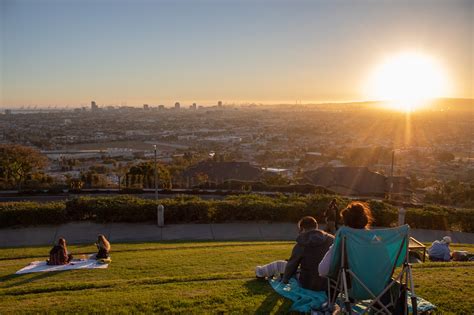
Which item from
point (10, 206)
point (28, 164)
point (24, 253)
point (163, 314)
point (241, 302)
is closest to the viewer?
point (163, 314)

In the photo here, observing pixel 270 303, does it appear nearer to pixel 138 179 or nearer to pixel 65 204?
pixel 65 204

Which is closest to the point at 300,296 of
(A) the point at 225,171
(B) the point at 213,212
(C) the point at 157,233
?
(C) the point at 157,233

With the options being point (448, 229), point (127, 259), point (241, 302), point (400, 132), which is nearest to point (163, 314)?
point (241, 302)

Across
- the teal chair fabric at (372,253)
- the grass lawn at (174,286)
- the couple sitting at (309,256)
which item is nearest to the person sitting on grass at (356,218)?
the teal chair fabric at (372,253)

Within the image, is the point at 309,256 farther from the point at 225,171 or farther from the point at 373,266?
the point at 225,171

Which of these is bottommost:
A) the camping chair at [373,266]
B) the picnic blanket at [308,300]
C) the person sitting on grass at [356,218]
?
the picnic blanket at [308,300]

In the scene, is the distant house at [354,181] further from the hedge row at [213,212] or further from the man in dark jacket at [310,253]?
the man in dark jacket at [310,253]

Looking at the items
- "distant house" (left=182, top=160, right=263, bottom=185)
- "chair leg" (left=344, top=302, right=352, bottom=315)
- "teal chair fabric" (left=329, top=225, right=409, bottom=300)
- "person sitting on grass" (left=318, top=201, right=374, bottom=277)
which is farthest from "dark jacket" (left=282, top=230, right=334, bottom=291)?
"distant house" (left=182, top=160, right=263, bottom=185)

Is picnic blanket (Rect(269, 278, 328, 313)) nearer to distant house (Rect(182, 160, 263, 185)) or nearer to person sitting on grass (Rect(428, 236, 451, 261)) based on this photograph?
person sitting on grass (Rect(428, 236, 451, 261))
